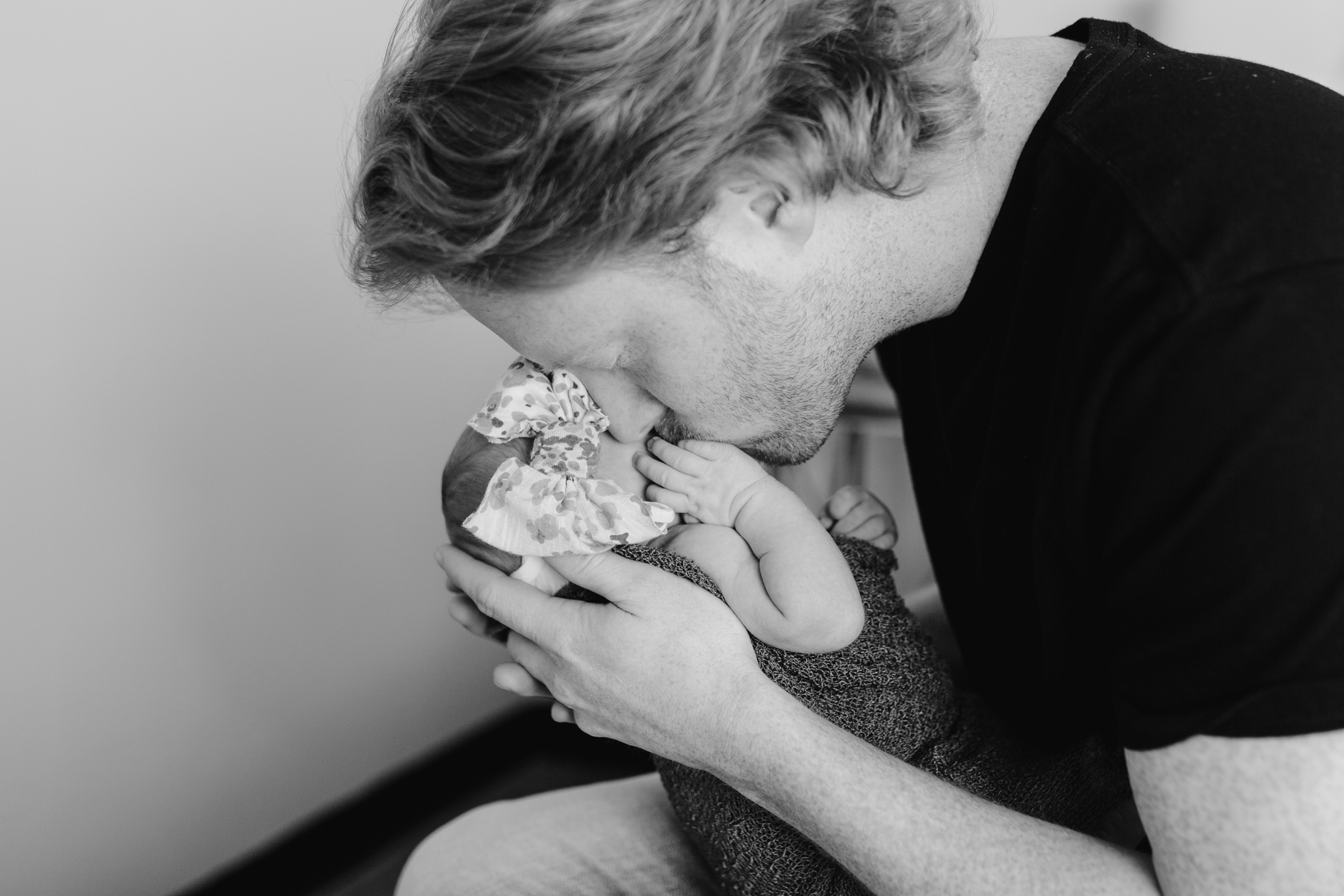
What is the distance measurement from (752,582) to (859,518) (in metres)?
0.28

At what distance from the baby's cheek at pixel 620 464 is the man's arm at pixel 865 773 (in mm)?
125

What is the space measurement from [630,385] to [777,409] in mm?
154

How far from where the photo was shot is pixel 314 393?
164 centimetres

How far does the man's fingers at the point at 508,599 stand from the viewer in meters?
1.07

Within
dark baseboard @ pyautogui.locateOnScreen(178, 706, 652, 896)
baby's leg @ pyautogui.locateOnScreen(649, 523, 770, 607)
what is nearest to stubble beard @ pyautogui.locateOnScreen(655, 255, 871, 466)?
baby's leg @ pyautogui.locateOnScreen(649, 523, 770, 607)

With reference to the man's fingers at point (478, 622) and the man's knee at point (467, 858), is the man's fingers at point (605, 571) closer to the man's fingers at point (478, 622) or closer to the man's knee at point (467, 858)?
the man's fingers at point (478, 622)

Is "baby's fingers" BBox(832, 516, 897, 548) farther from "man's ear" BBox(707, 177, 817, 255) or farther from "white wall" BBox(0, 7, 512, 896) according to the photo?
"white wall" BBox(0, 7, 512, 896)

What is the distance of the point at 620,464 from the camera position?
3.84 feet

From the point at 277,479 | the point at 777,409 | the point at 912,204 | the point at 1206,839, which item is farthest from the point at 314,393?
the point at 1206,839

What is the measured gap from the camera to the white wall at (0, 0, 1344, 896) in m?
1.31

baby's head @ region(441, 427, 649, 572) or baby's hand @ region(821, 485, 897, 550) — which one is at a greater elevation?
baby's head @ region(441, 427, 649, 572)

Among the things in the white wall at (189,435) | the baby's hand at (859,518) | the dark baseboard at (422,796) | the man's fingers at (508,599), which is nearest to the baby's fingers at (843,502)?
the baby's hand at (859,518)

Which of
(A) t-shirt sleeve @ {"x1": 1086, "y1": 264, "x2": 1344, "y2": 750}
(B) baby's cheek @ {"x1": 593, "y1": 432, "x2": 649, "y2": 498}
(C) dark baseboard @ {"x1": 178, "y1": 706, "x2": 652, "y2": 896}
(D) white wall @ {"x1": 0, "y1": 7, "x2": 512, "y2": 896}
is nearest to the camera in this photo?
(A) t-shirt sleeve @ {"x1": 1086, "y1": 264, "x2": 1344, "y2": 750}

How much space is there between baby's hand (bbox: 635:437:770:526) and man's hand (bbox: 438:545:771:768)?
0.34ft
